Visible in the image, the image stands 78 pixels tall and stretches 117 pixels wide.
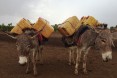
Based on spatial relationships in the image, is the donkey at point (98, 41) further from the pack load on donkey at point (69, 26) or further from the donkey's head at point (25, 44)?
the donkey's head at point (25, 44)

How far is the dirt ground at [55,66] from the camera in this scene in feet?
57.0

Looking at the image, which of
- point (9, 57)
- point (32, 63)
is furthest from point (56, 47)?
point (32, 63)

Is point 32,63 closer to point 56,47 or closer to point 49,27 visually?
point 49,27

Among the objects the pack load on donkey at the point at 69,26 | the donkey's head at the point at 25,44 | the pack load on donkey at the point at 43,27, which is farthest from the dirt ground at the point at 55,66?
the pack load on donkey at the point at 69,26

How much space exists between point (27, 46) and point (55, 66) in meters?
3.16

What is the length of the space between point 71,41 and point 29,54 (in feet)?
7.39

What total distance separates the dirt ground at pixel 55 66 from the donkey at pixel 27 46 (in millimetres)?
799

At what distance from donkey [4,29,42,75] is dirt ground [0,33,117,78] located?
0.80 m

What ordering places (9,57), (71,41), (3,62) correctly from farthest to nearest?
(9,57) < (3,62) < (71,41)

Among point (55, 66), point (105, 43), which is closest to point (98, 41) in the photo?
point (105, 43)

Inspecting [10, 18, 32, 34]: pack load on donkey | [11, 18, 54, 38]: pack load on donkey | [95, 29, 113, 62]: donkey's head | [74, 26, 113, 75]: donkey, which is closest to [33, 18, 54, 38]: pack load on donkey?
[11, 18, 54, 38]: pack load on donkey

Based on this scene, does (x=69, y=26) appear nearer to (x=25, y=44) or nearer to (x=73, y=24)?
Answer: (x=73, y=24)

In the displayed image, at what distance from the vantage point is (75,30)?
18.0 m

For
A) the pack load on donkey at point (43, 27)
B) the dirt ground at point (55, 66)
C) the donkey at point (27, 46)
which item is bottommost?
the dirt ground at point (55, 66)
